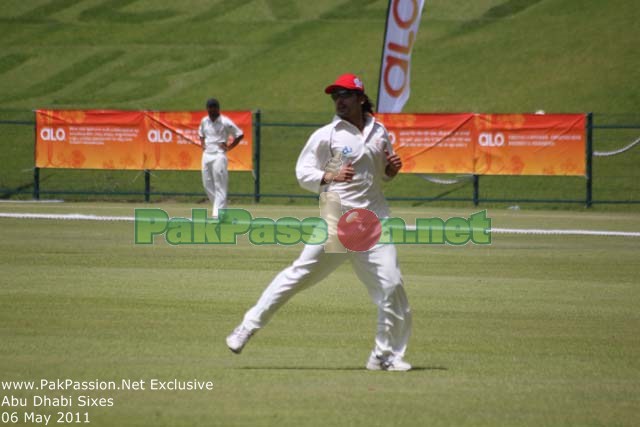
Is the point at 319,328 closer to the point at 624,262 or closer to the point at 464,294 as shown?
the point at 464,294

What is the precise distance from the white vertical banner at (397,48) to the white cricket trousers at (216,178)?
4.39 m

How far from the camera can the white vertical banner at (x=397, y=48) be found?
2500 centimetres

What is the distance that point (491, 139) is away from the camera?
27.7 meters

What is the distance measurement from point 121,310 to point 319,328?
2.06 m

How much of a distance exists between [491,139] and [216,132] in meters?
8.18

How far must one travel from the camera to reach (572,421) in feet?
22.7

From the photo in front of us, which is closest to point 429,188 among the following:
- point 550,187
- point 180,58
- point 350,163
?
point 550,187

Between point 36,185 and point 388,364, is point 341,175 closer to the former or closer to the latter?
point 388,364

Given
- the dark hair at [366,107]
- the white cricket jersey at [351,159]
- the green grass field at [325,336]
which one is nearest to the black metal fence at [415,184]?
the green grass field at [325,336]

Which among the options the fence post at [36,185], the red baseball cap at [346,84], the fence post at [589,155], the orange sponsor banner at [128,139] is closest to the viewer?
the red baseball cap at [346,84]

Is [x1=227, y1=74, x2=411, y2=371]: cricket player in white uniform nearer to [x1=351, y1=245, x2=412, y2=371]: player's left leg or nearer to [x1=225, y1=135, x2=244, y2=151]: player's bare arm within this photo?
[x1=351, y1=245, x2=412, y2=371]: player's left leg

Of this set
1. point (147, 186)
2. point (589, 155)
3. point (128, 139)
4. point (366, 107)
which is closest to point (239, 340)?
point (366, 107)

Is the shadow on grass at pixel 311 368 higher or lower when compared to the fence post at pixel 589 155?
lower

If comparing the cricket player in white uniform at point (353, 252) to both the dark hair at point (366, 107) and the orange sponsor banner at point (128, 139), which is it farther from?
the orange sponsor banner at point (128, 139)
